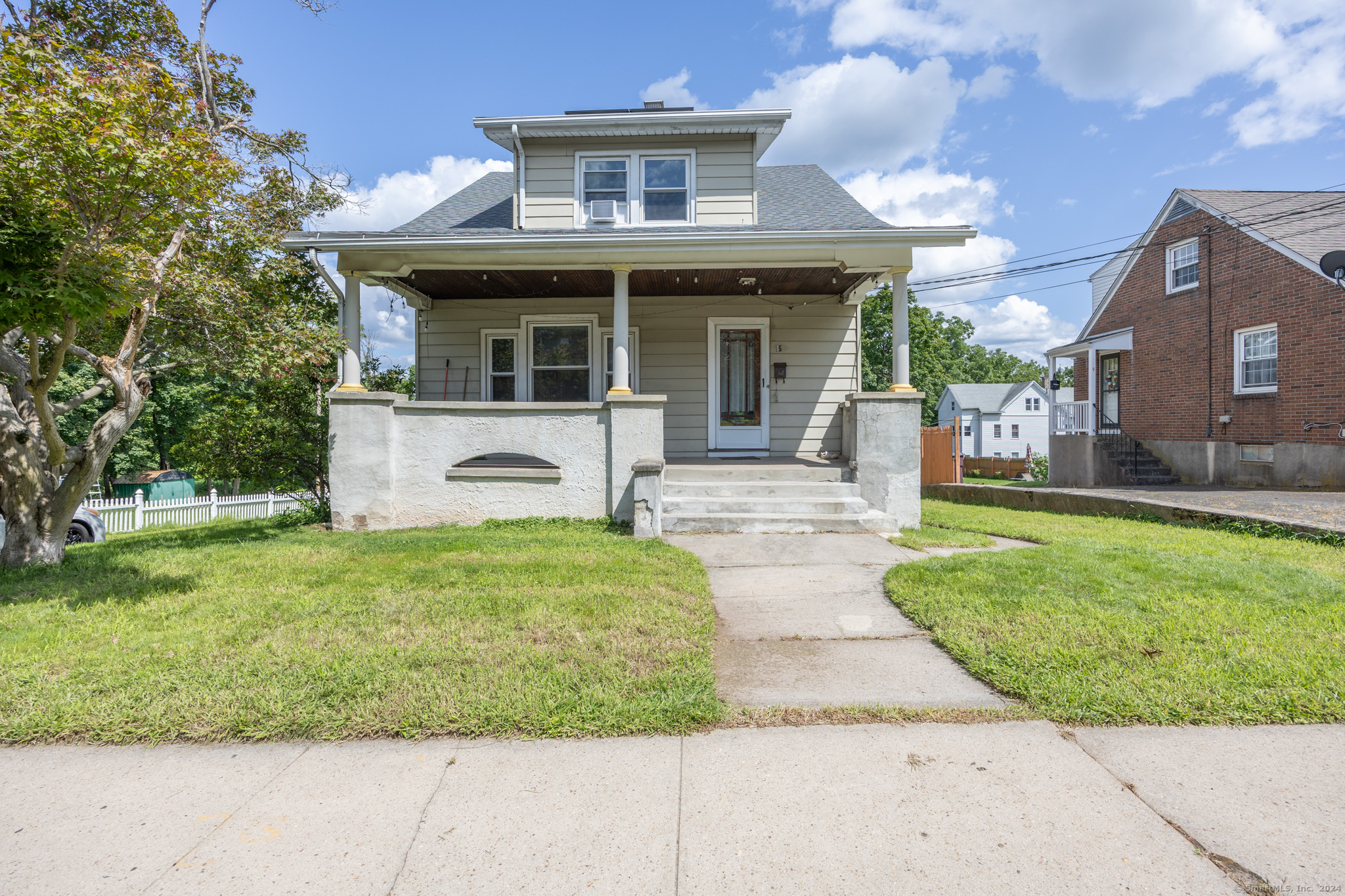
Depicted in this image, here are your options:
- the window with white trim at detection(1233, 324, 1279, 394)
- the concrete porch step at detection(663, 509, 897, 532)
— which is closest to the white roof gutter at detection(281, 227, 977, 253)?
the concrete porch step at detection(663, 509, 897, 532)

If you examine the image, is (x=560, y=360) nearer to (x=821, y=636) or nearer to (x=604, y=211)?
(x=604, y=211)

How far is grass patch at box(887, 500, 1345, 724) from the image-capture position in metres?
3.05

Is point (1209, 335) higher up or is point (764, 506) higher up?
point (1209, 335)

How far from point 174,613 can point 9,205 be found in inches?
109

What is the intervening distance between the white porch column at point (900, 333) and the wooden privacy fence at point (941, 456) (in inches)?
318

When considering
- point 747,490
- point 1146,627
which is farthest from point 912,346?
point 1146,627

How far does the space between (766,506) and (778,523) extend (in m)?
0.36

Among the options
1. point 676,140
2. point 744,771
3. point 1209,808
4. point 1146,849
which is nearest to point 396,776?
point 744,771

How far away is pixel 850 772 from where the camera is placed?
2547 mm

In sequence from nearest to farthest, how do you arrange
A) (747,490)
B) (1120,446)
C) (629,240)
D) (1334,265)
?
(629,240) → (747,490) → (1334,265) → (1120,446)

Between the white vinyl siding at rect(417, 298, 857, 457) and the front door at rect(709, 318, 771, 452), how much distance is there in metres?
0.14

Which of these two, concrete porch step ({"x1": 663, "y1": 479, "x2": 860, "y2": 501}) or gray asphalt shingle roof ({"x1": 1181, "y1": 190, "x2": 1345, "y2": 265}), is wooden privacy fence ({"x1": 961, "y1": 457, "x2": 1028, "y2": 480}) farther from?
concrete porch step ({"x1": 663, "y1": 479, "x2": 860, "y2": 501})

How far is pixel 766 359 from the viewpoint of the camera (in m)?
11.1

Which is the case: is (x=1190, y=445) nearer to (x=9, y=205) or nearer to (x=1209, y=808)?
(x=1209, y=808)
